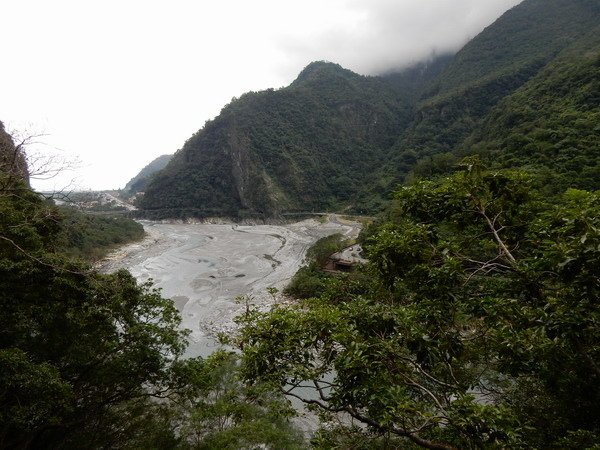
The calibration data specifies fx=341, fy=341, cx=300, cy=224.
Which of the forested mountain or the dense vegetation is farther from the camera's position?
the forested mountain

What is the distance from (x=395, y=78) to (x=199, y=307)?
171682 millimetres

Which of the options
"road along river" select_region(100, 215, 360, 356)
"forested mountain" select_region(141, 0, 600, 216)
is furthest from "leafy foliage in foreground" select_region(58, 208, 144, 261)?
"forested mountain" select_region(141, 0, 600, 216)

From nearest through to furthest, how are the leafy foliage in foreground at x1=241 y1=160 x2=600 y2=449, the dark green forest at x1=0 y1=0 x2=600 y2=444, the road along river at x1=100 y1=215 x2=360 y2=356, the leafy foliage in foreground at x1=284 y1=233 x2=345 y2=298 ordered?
1. the leafy foliage in foreground at x1=241 y1=160 x2=600 y2=449
2. the dark green forest at x1=0 y1=0 x2=600 y2=444
3. the road along river at x1=100 y1=215 x2=360 y2=356
4. the leafy foliage in foreground at x1=284 y1=233 x2=345 y2=298

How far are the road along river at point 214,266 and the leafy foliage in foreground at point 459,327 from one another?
409 inches

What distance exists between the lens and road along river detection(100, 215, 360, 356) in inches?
1152

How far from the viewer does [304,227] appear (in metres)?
81.3

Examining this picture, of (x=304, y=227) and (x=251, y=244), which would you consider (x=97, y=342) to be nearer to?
(x=251, y=244)

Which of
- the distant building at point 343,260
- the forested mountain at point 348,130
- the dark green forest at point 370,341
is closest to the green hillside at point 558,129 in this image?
the dark green forest at point 370,341

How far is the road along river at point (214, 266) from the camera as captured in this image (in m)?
29.2

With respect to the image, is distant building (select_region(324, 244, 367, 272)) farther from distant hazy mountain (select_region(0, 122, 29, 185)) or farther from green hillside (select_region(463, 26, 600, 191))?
distant hazy mountain (select_region(0, 122, 29, 185))

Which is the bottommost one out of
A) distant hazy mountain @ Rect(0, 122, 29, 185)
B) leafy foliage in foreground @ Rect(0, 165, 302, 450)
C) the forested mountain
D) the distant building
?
the distant building

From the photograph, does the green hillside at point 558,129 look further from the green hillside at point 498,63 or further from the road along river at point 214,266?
the green hillside at point 498,63

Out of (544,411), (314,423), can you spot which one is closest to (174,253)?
(314,423)

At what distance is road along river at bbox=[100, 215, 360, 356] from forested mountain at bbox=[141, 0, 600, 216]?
27.3 metres
